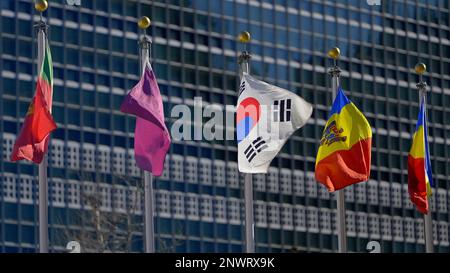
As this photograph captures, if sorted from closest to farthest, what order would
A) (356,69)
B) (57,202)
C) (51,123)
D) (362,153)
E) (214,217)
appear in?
(51,123) → (362,153) → (57,202) → (214,217) → (356,69)

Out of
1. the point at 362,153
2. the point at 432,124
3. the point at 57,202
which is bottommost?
the point at 362,153

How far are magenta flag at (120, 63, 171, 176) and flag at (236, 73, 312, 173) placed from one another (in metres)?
2.36

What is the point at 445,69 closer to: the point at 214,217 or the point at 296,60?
the point at 296,60

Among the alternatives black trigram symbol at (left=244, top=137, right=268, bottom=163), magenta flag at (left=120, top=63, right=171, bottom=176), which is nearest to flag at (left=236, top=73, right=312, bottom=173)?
black trigram symbol at (left=244, top=137, right=268, bottom=163)

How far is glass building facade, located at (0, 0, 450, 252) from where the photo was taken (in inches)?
5477

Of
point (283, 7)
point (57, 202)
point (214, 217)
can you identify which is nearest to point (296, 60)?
point (283, 7)

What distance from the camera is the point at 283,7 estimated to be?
156 metres

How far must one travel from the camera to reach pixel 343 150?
6009cm

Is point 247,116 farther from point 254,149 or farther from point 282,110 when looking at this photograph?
point 254,149

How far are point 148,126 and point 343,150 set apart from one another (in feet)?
21.7

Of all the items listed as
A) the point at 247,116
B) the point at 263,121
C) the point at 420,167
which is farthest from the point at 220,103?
the point at 263,121

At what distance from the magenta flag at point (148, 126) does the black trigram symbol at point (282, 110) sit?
339cm

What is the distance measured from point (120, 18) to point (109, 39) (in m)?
1.93

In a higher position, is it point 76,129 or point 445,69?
point 445,69
